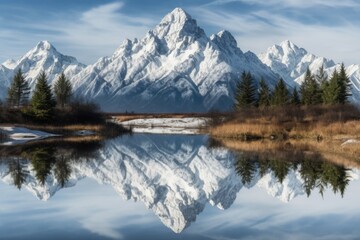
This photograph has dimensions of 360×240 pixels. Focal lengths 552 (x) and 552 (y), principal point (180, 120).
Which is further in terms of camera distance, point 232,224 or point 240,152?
point 240,152

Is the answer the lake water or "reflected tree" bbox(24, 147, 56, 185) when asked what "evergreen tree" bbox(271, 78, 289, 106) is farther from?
the lake water

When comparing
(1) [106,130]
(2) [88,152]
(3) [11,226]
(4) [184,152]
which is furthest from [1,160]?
(1) [106,130]

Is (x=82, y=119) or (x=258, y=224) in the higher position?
(x=82, y=119)

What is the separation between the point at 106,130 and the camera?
82500 millimetres

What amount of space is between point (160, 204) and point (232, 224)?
4.31 metres

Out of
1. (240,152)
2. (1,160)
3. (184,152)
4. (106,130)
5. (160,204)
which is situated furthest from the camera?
(106,130)

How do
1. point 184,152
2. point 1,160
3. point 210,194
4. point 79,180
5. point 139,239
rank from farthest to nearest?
point 184,152, point 1,160, point 79,180, point 210,194, point 139,239

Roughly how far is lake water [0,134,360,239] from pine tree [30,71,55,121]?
1649 inches

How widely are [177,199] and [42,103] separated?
6151 centimetres

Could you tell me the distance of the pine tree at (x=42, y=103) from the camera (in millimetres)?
79500

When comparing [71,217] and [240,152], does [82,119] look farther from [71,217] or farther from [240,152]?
[71,217]

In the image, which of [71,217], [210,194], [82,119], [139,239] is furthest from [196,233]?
[82,119]

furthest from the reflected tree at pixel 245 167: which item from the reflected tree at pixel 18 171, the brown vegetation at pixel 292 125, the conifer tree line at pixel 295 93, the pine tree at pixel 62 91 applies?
the pine tree at pixel 62 91

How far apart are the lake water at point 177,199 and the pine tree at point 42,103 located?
137ft
